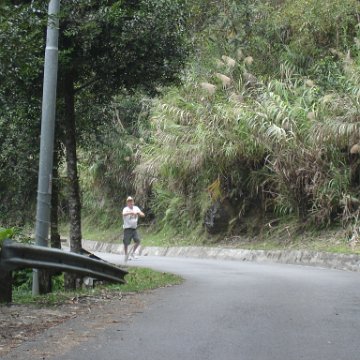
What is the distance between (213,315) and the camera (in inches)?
306

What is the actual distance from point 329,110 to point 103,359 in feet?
48.4

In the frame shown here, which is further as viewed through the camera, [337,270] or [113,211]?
[113,211]

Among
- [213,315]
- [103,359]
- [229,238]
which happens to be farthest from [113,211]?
[103,359]

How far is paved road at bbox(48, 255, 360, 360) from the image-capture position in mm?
5926

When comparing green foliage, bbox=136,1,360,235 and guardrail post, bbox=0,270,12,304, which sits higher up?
green foliage, bbox=136,1,360,235

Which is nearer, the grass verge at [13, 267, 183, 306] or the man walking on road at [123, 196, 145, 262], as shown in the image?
the grass verge at [13, 267, 183, 306]

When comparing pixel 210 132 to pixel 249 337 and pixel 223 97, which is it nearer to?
pixel 223 97

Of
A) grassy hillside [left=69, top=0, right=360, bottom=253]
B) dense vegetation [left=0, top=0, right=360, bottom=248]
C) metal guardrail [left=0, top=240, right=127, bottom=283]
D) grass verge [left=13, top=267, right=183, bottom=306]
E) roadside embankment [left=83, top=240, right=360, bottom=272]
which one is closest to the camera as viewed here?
metal guardrail [left=0, top=240, right=127, bottom=283]

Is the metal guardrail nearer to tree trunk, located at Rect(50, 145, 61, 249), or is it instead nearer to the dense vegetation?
tree trunk, located at Rect(50, 145, 61, 249)

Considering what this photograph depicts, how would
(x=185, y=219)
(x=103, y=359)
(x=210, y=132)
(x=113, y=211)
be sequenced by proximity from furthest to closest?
(x=113, y=211) < (x=185, y=219) < (x=210, y=132) < (x=103, y=359)

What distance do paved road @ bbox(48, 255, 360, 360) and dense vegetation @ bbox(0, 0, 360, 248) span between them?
6749mm

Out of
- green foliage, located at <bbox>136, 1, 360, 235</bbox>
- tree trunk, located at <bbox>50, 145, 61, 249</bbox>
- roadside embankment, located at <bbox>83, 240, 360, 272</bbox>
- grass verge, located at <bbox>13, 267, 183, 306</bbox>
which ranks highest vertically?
green foliage, located at <bbox>136, 1, 360, 235</bbox>

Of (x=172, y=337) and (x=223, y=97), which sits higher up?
(x=223, y=97)

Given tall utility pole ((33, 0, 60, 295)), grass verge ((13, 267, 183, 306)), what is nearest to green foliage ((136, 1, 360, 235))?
grass verge ((13, 267, 183, 306))
